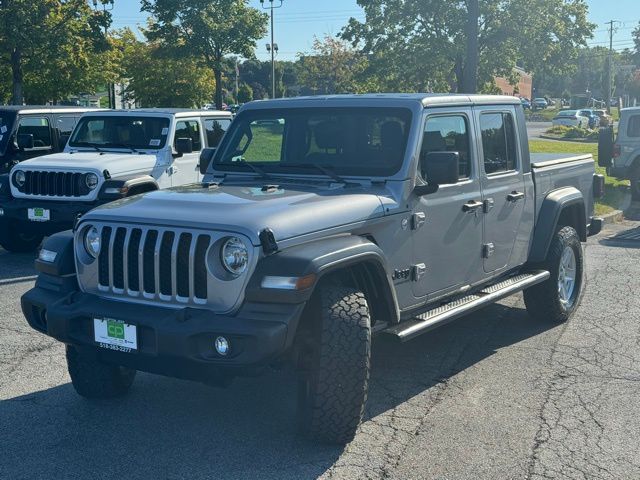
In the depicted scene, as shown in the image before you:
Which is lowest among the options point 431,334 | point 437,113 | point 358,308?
point 431,334

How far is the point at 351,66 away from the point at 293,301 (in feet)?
199

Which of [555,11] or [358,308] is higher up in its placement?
[555,11]

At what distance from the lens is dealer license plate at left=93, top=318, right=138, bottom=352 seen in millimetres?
4566

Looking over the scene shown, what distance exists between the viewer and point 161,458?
466cm

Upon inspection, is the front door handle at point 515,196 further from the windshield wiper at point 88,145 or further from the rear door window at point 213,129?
the windshield wiper at point 88,145

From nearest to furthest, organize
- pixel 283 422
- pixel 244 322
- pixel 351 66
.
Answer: pixel 244 322 → pixel 283 422 → pixel 351 66

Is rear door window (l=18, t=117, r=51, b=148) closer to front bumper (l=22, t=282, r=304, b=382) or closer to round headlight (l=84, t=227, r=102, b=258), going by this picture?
round headlight (l=84, t=227, r=102, b=258)

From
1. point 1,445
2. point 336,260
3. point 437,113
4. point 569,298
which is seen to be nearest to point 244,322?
point 336,260

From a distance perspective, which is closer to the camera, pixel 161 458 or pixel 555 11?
pixel 161 458

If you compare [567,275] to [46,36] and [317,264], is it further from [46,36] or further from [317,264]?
[46,36]

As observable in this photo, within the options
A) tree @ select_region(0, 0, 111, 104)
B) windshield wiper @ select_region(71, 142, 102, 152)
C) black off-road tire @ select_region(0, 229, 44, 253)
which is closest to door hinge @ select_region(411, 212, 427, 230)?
windshield wiper @ select_region(71, 142, 102, 152)

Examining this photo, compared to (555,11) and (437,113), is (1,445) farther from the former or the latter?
(555,11)

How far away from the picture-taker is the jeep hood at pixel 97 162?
34.5 ft

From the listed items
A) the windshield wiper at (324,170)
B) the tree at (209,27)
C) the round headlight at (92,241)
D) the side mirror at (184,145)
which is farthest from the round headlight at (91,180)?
the tree at (209,27)
